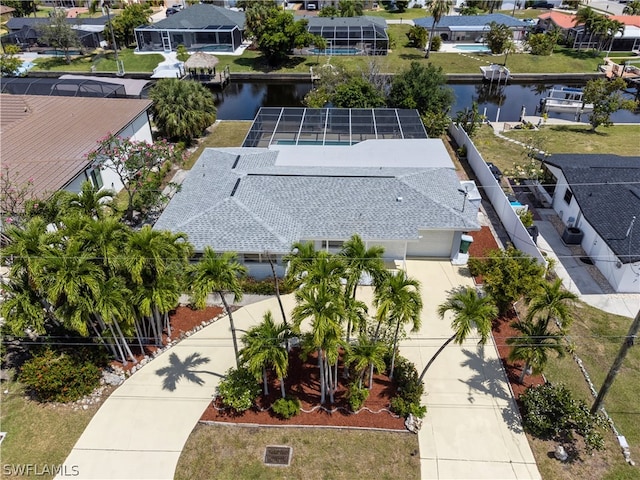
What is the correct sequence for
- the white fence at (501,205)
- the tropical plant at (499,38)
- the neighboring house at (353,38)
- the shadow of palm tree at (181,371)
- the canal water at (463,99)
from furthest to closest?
the neighboring house at (353,38) → the tropical plant at (499,38) → the canal water at (463,99) → the white fence at (501,205) → the shadow of palm tree at (181,371)

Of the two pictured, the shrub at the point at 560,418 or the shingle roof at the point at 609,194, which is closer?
the shrub at the point at 560,418

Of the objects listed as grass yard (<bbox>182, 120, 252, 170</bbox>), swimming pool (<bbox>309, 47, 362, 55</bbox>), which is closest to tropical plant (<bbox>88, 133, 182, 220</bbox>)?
grass yard (<bbox>182, 120, 252, 170</bbox>)

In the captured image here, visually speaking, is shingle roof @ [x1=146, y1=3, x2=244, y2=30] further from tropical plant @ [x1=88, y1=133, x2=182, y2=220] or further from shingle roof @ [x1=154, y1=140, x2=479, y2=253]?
shingle roof @ [x1=154, y1=140, x2=479, y2=253]

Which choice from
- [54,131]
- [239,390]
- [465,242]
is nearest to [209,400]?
[239,390]

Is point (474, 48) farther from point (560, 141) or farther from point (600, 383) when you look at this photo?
point (600, 383)

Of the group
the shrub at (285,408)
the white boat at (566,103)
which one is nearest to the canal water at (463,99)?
the white boat at (566,103)

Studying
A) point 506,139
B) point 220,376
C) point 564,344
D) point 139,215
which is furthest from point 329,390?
point 506,139

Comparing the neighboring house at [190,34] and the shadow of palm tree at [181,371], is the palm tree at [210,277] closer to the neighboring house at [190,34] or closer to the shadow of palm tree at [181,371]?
the shadow of palm tree at [181,371]

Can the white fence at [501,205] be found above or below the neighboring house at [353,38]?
below
